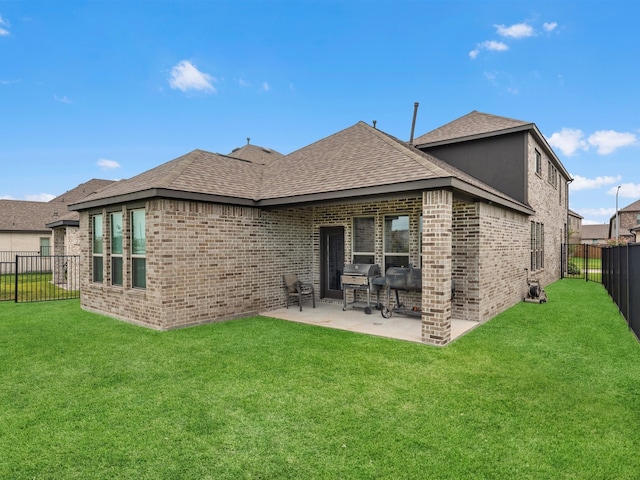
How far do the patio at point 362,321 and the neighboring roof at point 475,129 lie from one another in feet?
22.1

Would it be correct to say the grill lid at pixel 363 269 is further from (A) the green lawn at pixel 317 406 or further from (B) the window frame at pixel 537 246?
(B) the window frame at pixel 537 246

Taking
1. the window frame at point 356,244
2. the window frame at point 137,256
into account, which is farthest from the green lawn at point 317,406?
the window frame at point 356,244

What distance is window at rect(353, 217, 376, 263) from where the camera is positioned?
9461 mm

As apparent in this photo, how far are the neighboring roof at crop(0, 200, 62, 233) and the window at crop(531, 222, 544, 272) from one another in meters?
31.8

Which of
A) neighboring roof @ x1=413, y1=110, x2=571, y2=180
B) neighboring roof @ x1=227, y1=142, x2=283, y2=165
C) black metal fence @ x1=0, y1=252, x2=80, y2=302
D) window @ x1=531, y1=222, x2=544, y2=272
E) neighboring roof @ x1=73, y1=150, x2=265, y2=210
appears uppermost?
neighboring roof @ x1=227, y1=142, x2=283, y2=165

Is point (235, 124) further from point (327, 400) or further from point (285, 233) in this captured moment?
point (327, 400)

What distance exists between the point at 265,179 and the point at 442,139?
6462 millimetres

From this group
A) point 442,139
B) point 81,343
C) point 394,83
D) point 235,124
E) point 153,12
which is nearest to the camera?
→ point 81,343

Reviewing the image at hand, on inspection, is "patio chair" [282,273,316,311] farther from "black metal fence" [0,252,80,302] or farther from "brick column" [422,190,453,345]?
"black metal fence" [0,252,80,302]

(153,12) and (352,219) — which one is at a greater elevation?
(153,12)

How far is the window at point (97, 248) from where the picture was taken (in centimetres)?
897

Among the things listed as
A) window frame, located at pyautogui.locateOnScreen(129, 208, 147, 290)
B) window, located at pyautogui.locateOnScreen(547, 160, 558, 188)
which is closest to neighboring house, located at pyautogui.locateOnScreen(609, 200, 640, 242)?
window, located at pyautogui.locateOnScreen(547, 160, 558, 188)

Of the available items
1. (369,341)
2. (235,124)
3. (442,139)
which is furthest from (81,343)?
(235,124)

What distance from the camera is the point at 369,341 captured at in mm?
6242
